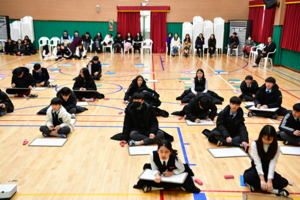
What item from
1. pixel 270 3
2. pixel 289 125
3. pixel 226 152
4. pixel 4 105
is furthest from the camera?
pixel 270 3

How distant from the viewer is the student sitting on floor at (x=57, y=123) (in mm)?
5695

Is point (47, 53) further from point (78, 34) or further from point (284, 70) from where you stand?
point (284, 70)

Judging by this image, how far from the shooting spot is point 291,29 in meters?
13.2

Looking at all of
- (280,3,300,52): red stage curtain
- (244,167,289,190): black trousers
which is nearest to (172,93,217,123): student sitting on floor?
(244,167,289,190): black trousers

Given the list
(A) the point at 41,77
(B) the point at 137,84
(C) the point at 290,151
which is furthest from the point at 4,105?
(C) the point at 290,151

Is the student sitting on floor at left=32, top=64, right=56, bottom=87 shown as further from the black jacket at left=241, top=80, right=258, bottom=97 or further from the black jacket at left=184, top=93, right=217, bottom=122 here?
the black jacket at left=241, top=80, right=258, bottom=97

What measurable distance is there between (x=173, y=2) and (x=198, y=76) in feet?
41.6

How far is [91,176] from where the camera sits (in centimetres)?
438

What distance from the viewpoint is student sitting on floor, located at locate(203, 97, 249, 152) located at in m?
5.26

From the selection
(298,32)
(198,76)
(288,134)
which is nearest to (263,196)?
(288,134)

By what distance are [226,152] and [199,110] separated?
5.81ft

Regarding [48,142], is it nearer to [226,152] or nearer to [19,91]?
[226,152]

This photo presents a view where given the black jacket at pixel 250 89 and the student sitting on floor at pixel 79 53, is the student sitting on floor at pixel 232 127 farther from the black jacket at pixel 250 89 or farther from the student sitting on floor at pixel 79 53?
the student sitting on floor at pixel 79 53

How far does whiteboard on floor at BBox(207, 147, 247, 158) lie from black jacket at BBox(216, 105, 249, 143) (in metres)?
0.25
